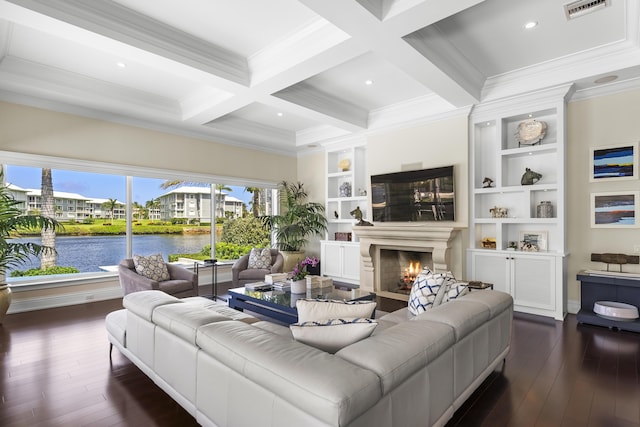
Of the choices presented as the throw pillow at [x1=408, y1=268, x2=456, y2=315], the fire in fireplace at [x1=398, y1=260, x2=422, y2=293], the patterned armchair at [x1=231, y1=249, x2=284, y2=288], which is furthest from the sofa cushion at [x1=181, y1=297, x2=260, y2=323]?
the fire in fireplace at [x1=398, y1=260, x2=422, y2=293]

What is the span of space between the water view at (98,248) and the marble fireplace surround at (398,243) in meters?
3.61

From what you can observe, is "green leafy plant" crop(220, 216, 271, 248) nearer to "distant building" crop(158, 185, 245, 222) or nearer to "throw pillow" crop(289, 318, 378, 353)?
"distant building" crop(158, 185, 245, 222)

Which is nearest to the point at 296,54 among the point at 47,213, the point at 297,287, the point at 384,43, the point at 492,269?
the point at 384,43

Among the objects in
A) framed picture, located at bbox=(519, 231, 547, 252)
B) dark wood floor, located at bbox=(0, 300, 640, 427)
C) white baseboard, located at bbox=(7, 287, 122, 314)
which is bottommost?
dark wood floor, located at bbox=(0, 300, 640, 427)

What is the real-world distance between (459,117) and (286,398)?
498cm

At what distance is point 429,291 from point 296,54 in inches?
109

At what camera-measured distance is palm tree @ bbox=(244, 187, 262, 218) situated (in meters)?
7.71

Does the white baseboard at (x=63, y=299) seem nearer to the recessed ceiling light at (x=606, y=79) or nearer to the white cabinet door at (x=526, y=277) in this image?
the white cabinet door at (x=526, y=277)

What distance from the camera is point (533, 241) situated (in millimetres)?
4816

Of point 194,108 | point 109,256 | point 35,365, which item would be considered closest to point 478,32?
point 194,108

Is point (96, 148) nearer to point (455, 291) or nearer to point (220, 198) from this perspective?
point (220, 198)

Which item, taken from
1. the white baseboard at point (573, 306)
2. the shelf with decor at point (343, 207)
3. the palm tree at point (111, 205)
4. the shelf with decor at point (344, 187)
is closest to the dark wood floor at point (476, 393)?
the white baseboard at point (573, 306)

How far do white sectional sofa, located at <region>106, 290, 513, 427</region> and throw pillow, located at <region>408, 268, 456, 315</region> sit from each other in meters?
0.27

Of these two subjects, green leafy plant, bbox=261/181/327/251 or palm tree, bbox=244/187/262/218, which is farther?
palm tree, bbox=244/187/262/218
